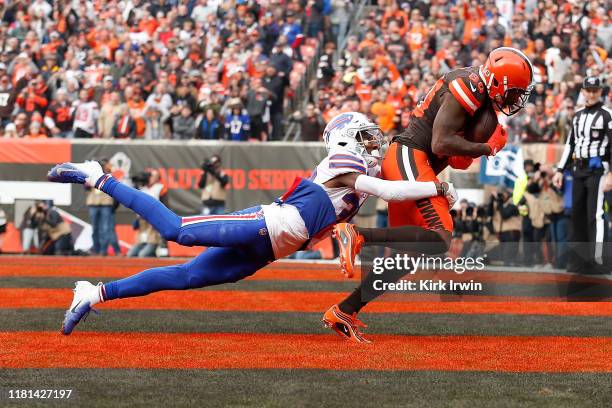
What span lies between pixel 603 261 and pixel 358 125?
18.0 ft

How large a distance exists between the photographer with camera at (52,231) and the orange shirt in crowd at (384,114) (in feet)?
16.3

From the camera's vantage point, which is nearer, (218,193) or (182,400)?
(182,400)

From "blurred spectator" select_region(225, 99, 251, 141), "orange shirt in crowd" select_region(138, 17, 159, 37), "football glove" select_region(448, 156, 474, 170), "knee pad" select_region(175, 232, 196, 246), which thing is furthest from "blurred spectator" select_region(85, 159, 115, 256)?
"knee pad" select_region(175, 232, 196, 246)

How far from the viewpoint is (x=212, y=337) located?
7188 mm

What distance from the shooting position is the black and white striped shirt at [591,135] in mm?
12023

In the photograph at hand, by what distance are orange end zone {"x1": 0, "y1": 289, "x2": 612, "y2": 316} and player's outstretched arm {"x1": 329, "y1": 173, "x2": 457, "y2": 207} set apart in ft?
6.25

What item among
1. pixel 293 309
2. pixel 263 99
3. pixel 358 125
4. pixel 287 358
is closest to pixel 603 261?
pixel 293 309

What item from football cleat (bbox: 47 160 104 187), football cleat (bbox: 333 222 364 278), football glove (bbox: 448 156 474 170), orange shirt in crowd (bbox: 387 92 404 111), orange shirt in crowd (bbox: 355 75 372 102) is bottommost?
football cleat (bbox: 333 222 364 278)

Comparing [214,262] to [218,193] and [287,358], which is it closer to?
[287,358]

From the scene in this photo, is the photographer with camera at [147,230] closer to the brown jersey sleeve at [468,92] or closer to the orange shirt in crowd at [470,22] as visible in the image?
the orange shirt in crowd at [470,22]

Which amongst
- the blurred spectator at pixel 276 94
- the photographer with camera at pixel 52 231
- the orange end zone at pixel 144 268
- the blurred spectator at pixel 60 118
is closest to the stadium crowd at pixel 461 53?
the blurred spectator at pixel 276 94

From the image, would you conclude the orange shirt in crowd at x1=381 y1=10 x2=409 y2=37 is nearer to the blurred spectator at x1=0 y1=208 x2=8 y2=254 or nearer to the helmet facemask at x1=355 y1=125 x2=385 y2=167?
the blurred spectator at x1=0 y1=208 x2=8 y2=254

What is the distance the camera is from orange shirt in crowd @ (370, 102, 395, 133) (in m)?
16.2

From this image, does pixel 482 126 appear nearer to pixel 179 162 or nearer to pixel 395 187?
pixel 395 187
